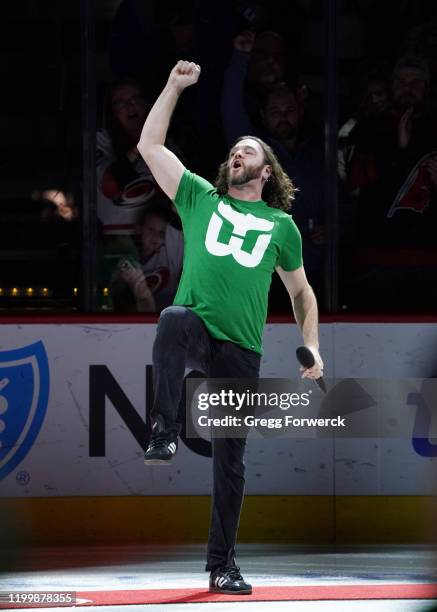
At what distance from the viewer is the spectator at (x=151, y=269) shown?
371 inches

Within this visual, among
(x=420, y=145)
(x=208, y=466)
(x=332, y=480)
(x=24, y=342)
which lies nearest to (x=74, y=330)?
(x=24, y=342)

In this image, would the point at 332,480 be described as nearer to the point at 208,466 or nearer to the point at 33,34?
the point at 208,466

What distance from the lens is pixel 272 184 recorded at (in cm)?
696

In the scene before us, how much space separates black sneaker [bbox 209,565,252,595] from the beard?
1671 mm

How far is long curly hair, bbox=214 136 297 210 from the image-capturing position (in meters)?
6.87

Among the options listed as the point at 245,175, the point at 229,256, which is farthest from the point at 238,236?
the point at 245,175

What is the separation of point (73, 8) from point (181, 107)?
87cm

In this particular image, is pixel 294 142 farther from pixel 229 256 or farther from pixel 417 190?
pixel 229 256

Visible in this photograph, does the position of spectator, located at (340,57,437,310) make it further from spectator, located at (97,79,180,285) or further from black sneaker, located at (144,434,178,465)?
black sneaker, located at (144,434,178,465)

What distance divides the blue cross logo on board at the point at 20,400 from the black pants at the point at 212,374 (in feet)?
7.96

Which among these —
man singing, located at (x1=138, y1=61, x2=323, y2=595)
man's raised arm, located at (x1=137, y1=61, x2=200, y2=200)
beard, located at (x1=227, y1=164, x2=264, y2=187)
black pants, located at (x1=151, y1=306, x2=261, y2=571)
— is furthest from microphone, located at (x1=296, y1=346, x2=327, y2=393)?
man's raised arm, located at (x1=137, y1=61, x2=200, y2=200)

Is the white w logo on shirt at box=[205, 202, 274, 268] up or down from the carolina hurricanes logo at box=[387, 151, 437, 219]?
up

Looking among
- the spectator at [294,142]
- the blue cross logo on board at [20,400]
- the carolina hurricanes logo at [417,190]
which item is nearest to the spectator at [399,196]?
the carolina hurricanes logo at [417,190]

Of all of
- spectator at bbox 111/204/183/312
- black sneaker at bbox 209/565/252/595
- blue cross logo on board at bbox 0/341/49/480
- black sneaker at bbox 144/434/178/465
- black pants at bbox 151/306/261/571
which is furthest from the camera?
spectator at bbox 111/204/183/312
